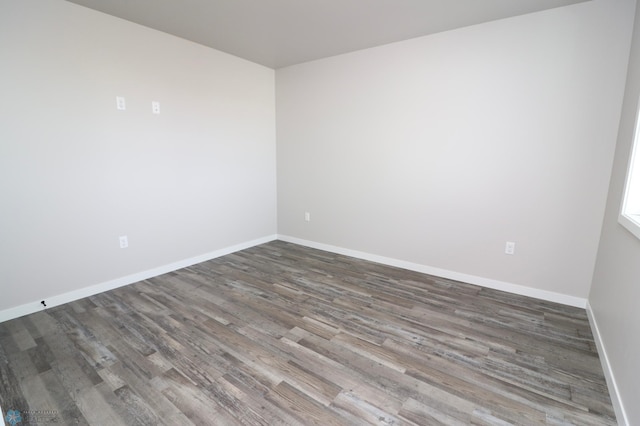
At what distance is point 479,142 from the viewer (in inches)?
112

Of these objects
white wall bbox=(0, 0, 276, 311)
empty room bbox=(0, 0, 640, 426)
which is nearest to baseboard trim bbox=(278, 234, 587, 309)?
empty room bbox=(0, 0, 640, 426)

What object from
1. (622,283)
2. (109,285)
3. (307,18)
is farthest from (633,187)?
(109,285)

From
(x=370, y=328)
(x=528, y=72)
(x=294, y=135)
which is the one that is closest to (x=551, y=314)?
(x=370, y=328)

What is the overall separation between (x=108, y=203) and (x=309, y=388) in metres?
2.45

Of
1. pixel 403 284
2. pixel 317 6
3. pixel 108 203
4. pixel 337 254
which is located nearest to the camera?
pixel 317 6

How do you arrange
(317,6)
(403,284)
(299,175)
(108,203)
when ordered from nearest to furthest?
1. (317,6)
2. (108,203)
3. (403,284)
4. (299,175)

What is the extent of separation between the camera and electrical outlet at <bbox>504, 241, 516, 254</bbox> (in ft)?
9.15

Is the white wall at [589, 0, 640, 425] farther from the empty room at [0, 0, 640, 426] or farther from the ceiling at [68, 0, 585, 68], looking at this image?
the ceiling at [68, 0, 585, 68]

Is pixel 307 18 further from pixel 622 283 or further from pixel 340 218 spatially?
pixel 622 283

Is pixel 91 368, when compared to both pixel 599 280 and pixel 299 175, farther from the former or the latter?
pixel 599 280

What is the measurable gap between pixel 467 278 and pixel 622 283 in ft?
4.65

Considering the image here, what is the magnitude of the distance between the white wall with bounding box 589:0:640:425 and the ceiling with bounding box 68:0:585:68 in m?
0.98

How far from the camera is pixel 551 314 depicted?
246 cm

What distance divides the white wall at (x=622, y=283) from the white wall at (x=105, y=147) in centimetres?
365
